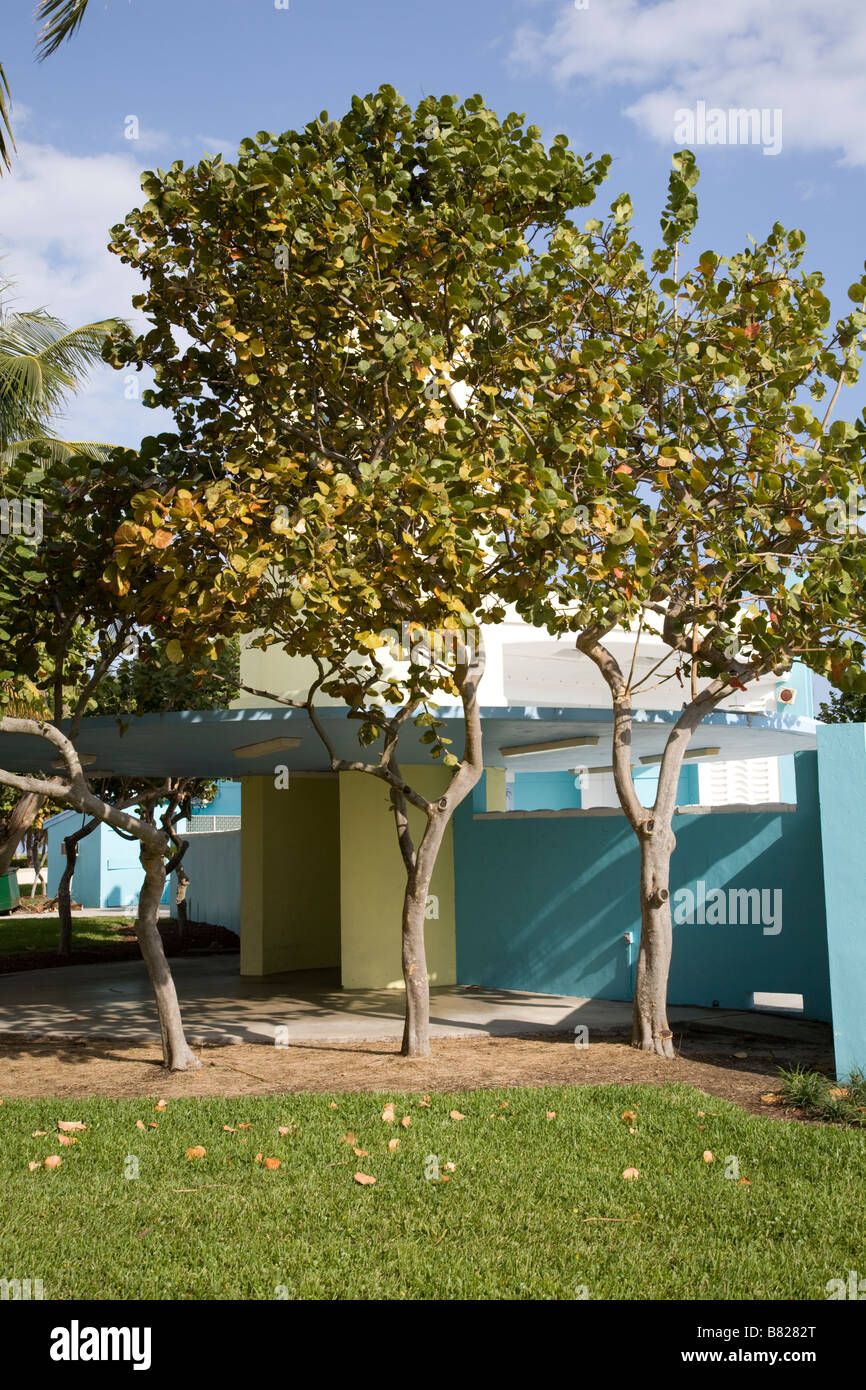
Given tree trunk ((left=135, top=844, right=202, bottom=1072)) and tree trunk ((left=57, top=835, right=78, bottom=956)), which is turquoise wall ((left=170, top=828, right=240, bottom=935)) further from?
tree trunk ((left=135, top=844, right=202, bottom=1072))

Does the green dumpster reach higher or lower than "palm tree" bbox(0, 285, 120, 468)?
lower

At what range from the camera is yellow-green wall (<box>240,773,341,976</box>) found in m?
17.8

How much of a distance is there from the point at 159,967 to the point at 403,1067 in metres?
2.21

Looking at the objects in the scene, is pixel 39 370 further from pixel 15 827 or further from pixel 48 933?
pixel 48 933

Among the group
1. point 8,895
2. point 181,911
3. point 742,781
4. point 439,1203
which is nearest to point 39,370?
point 439,1203

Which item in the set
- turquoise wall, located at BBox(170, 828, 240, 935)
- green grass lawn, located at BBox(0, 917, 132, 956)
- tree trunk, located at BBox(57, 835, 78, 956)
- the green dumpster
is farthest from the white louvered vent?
the green dumpster

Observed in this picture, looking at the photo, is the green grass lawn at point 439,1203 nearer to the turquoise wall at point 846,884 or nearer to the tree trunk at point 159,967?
the turquoise wall at point 846,884

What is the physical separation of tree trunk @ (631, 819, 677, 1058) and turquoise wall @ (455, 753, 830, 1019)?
91.4 inches

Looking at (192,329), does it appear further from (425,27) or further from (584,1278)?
(584,1278)

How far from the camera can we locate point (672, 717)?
496 inches

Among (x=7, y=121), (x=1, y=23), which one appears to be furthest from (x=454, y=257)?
(x=1, y=23)

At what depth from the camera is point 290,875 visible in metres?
18.2

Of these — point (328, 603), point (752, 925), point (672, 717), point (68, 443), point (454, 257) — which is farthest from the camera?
point (68, 443)
